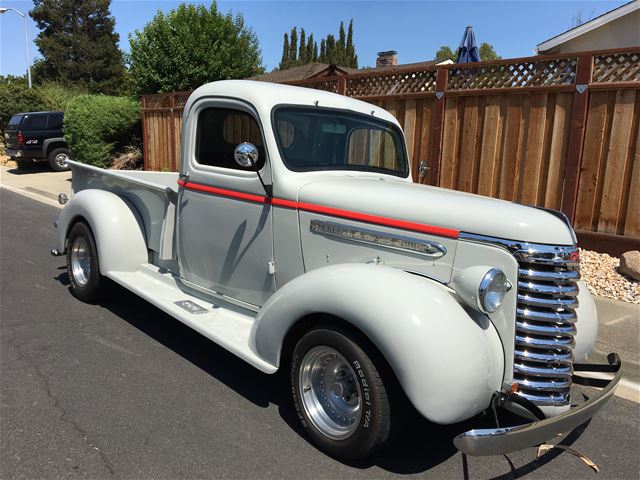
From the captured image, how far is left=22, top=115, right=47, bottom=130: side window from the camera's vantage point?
1672 cm

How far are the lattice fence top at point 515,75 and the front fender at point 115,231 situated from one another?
16.1ft

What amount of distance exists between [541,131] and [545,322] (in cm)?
482

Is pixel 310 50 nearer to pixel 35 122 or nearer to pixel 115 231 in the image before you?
pixel 35 122

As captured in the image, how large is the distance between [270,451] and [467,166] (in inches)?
223

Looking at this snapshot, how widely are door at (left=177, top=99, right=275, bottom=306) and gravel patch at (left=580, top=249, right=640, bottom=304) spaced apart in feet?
13.2

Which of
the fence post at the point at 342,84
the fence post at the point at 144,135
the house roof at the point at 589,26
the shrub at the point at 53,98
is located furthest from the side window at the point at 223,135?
the shrub at the point at 53,98

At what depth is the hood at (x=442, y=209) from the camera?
102 inches

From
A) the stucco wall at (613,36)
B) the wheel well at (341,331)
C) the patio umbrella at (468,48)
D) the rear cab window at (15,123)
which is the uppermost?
the stucco wall at (613,36)

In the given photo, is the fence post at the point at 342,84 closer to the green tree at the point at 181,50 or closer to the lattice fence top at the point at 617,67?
the lattice fence top at the point at 617,67

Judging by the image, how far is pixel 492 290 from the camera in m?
2.50

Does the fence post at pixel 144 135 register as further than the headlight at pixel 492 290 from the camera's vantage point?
Yes

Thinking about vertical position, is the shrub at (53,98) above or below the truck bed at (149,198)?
above

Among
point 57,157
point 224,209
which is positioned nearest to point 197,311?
point 224,209

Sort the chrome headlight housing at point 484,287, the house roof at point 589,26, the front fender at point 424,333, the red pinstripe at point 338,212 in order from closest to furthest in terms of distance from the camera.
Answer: the front fender at point 424,333 → the chrome headlight housing at point 484,287 → the red pinstripe at point 338,212 → the house roof at point 589,26
